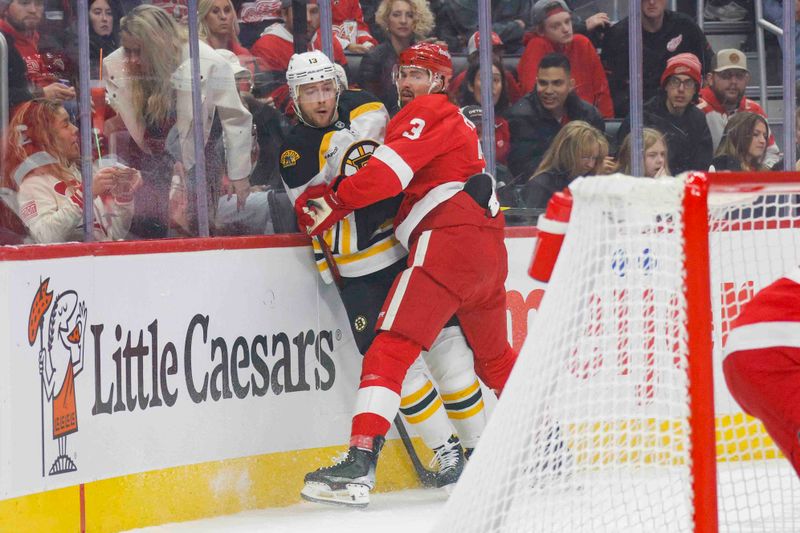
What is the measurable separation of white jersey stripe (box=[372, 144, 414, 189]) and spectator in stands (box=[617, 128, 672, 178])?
44.9 inches

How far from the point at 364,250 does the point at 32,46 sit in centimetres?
103

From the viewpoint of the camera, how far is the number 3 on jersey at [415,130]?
3361 millimetres

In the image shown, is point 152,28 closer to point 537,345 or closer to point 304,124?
point 304,124

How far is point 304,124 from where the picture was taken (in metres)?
3.52

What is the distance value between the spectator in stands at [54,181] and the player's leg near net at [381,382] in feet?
2.41

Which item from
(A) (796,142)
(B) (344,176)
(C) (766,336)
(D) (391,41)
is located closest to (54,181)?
(B) (344,176)

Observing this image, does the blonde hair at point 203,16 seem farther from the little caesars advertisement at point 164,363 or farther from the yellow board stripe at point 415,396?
the yellow board stripe at point 415,396

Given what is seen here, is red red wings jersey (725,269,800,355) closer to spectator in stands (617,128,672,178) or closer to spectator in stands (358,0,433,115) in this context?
spectator in stands (358,0,433,115)

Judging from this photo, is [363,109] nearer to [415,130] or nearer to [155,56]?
[415,130]

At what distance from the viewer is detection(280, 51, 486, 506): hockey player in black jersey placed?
350cm

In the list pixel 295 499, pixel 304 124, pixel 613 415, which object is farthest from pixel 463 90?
pixel 613 415

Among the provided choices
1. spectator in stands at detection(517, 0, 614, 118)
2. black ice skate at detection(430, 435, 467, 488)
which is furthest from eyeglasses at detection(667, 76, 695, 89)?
black ice skate at detection(430, 435, 467, 488)

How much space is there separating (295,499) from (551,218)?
1.63 metres

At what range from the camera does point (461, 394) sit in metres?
3.61
